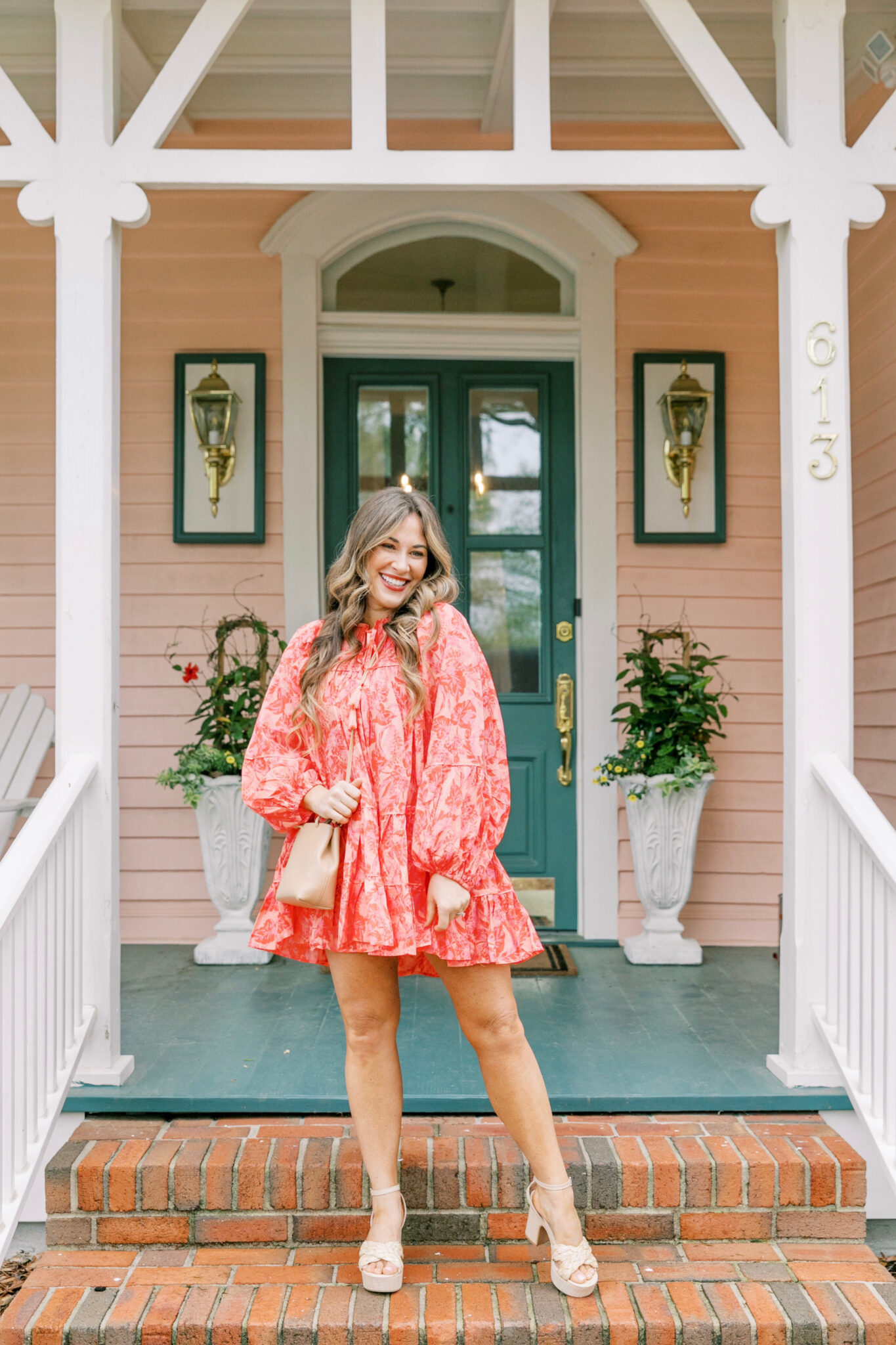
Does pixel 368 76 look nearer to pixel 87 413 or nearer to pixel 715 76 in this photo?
pixel 715 76

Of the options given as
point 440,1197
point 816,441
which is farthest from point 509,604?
point 440,1197

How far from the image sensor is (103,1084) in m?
2.66

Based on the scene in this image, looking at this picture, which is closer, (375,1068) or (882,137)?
(375,1068)

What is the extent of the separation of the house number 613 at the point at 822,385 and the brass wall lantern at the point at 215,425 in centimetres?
227

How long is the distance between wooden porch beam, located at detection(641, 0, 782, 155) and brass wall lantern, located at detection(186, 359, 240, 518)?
81.6 inches

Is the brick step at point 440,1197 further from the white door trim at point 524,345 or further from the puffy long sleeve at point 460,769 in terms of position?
the white door trim at point 524,345

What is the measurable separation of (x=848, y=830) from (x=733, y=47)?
9.12 feet

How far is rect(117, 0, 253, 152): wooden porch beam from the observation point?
8.96 ft

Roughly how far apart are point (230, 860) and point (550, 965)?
120cm

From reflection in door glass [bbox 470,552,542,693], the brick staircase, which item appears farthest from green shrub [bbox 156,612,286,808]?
the brick staircase

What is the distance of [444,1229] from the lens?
7.79ft

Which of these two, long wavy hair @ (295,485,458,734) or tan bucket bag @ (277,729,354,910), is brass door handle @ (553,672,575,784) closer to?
long wavy hair @ (295,485,458,734)

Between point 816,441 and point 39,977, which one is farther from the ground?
point 816,441

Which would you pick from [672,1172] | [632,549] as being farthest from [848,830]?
[632,549]
